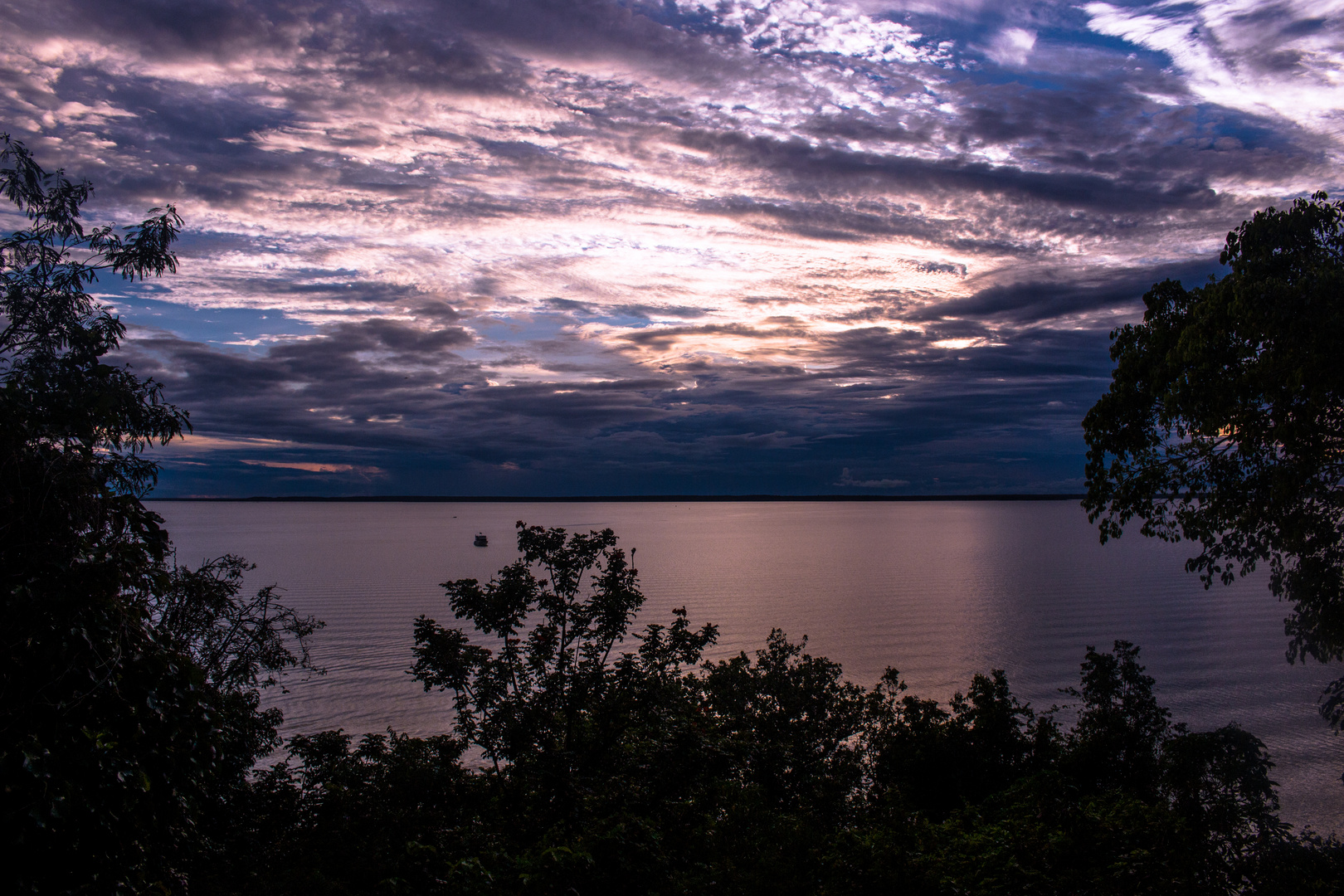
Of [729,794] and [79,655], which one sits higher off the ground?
[79,655]

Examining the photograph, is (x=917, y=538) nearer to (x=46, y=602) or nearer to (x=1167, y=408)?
(x=1167, y=408)

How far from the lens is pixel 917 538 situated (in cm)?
13562

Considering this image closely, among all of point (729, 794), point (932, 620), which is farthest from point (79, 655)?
point (932, 620)

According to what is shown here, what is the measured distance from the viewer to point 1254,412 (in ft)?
38.5

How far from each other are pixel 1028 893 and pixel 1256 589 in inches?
2877

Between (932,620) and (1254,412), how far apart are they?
38823 millimetres

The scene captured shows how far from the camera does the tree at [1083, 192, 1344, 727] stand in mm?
10305

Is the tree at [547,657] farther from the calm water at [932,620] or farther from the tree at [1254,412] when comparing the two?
the calm water at [932,620]

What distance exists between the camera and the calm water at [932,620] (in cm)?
2844

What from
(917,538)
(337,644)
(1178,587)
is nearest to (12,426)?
(337,644)

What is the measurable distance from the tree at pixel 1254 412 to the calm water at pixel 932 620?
39.0 feet

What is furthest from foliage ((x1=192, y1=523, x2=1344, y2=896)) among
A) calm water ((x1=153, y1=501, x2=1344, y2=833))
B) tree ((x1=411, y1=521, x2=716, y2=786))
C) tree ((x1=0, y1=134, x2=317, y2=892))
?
calm water ((x1=153, y1=501, x2=1344, y2=833))

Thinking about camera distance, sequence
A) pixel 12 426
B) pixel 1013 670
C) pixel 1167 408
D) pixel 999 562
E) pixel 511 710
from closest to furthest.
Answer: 1. pixel 12 426
2. pixel 1167 408
3. pixel 511 710
4. pixel 1013 670
5. pixel 999 562

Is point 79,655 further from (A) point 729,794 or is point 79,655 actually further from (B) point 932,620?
(B) point 932,620
